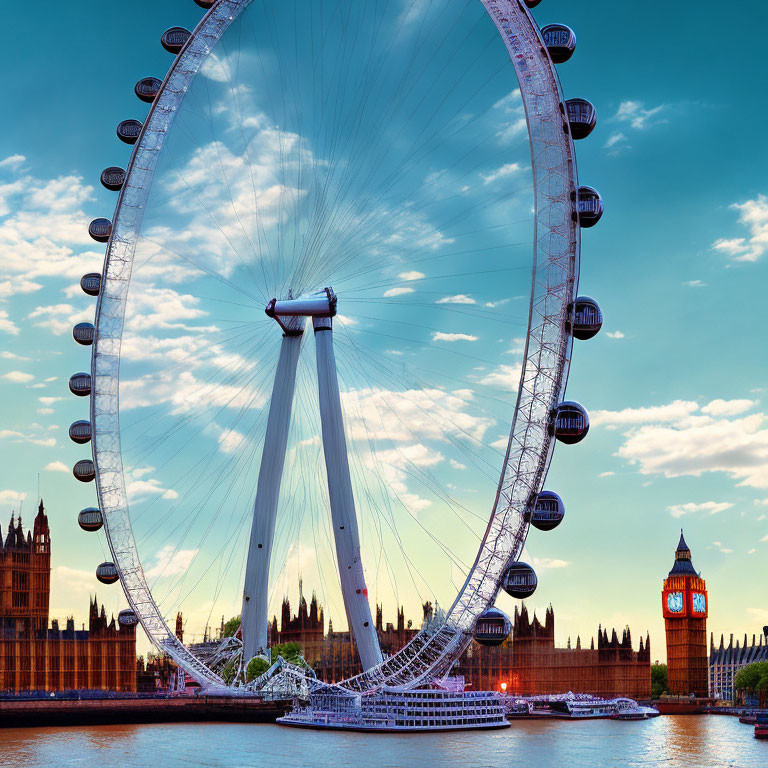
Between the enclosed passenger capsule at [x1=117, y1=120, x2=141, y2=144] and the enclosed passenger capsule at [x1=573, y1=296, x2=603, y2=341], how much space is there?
692 inches

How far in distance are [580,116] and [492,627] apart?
588 inches

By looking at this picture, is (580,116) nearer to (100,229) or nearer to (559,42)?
(559,42)

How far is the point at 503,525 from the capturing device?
3334cm

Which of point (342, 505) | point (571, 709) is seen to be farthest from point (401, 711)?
point (571, 709)

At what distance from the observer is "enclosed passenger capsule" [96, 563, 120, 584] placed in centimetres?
4112

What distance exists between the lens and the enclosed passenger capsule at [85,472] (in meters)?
40.9

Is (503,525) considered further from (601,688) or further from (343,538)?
(601,688)

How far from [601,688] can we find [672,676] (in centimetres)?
1849

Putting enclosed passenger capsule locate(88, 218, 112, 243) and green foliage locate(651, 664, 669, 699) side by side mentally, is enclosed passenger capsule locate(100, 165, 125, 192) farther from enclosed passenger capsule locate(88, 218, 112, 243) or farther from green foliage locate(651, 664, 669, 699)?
green foliage locate(651, 664, 669, 699)

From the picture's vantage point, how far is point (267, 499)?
43000mm

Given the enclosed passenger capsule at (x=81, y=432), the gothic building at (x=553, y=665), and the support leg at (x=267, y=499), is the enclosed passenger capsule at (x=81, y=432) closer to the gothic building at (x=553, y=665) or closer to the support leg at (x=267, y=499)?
the support leg at (x=267, y=499)

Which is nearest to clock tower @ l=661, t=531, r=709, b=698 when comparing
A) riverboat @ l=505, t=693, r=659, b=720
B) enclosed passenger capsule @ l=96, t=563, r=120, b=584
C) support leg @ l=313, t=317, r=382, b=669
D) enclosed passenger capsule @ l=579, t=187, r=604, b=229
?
riverboat @ l=505, t=693, r=659, b=720

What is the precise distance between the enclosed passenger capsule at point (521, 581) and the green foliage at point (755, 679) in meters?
77.2

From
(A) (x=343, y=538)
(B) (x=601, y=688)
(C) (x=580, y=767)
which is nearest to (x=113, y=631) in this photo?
→ (B) (x=601, y=688)
